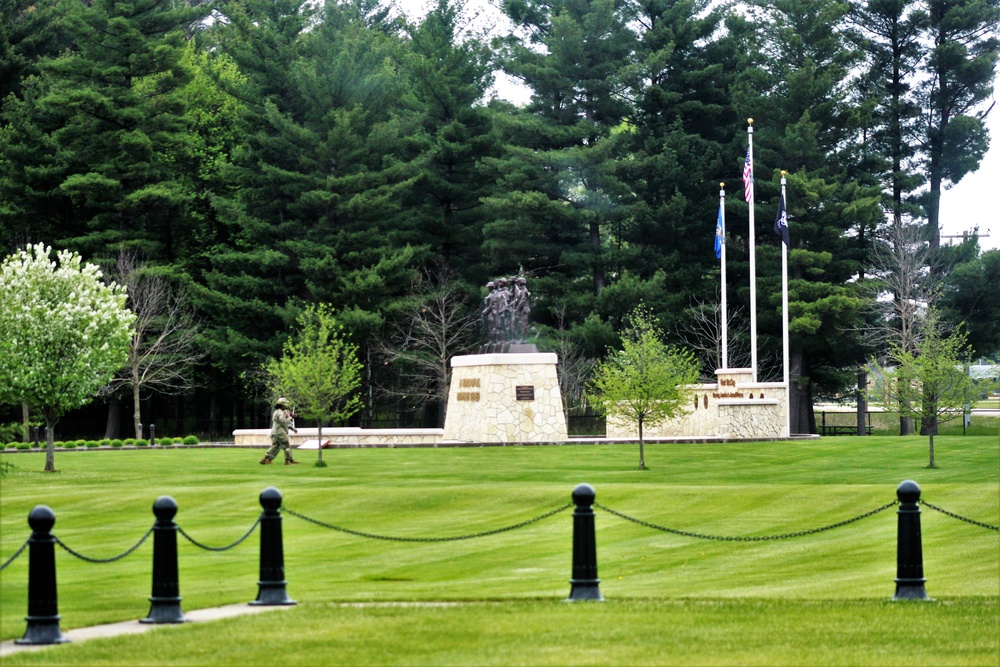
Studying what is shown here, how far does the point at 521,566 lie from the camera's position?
18.0 m

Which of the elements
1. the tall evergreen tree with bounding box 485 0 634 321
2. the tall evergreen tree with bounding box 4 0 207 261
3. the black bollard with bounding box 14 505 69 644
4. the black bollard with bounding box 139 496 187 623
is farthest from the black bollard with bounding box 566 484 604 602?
the tall evergreen tree with bounding box 4 0 207 261

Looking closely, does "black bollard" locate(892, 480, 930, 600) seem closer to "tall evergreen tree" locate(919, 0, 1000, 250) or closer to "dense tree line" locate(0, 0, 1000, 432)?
"dense tree line" locate(0, 0, 1000, 432)

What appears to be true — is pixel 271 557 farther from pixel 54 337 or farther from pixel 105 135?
pixel 105 135

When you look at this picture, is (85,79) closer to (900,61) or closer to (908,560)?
(900,61)

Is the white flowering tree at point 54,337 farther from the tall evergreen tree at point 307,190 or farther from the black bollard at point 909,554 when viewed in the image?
the black bollard at point 909,554

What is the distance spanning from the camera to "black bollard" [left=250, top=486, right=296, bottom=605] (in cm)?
1288

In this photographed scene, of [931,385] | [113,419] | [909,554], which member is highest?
[931,385]

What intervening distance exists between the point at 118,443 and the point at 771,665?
39.6 metres

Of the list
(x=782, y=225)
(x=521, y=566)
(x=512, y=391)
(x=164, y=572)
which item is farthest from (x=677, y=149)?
(x=164, y=572)

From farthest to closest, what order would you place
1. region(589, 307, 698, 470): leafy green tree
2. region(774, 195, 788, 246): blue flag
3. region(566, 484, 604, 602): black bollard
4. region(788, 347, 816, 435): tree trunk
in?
region(788, 347, 816, 435): tree trunk → region(774, 195, 788, 246): blue flag → region(589, 307, 698, 470): leafy green tree → region(566, 484, 604, 602): black bollard

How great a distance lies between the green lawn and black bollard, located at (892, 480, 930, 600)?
0.32 metres

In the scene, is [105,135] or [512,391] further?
[105,135]

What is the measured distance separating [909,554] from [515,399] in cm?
2879

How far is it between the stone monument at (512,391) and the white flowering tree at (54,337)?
10.1 m
